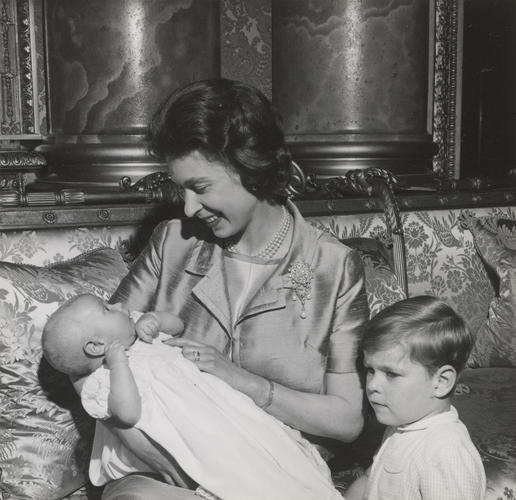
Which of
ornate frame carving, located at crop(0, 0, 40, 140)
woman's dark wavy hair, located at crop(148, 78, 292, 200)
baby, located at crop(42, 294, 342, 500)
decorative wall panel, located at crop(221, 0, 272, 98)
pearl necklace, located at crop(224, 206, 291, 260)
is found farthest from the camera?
decorative wall panel, located at crop(221, 0, 272, 98)

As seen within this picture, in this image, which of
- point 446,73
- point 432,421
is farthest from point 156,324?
point 446,73

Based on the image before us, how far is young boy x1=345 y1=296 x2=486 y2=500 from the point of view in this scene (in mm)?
1707

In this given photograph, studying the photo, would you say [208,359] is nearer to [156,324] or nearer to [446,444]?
[156,324]

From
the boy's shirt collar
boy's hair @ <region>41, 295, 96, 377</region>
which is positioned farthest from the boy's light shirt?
boy's hair @ <region>41, 295, 96, 377</region>

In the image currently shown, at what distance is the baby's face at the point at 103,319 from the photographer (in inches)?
65.1

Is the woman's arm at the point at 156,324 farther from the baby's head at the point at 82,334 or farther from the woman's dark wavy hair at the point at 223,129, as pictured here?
the woman's dark wavy hair at the point at 223,129

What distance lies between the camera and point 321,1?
132 inches

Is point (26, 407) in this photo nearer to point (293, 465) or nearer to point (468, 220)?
point (293, 465)

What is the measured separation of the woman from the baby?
7 centimetres

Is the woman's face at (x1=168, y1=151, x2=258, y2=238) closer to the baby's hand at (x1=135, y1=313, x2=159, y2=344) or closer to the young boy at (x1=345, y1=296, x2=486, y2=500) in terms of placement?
the baby's hand at (x1=135, y1=313, x2=159, y2=344)

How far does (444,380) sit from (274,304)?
46 cm

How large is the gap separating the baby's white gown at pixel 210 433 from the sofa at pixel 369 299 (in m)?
0.28

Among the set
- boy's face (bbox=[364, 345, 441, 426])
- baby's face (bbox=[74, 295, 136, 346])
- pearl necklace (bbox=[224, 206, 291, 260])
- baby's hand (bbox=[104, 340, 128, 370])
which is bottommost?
boy's face (bbox=[364, 345, 441, 426])

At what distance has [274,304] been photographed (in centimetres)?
189
